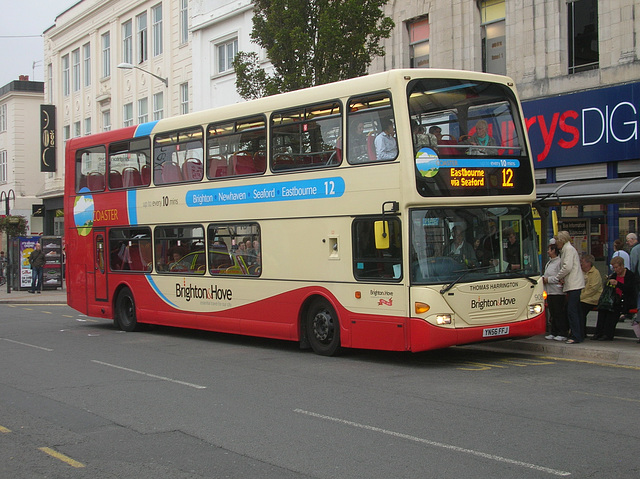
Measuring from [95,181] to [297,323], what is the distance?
7.53m

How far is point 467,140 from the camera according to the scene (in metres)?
11.2

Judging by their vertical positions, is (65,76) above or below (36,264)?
above

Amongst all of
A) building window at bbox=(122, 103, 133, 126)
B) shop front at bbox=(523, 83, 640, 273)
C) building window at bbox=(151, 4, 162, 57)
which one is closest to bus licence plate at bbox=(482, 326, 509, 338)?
shop front at bbox=(523, 83, 640, 273)

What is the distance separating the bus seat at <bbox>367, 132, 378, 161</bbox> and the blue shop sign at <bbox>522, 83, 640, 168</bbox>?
8943mm

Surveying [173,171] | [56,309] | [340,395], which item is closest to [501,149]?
[340,395]

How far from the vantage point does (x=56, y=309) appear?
82.3 ft

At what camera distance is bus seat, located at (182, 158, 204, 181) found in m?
14.8

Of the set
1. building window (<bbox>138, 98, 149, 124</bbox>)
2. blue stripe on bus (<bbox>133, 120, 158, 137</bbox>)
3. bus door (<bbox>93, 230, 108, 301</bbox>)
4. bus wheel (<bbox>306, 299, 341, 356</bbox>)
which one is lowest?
bus wheel (<bbox>306, 299, 341, 356</bbox>)

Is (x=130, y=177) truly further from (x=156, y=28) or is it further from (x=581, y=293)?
(x=156, y=28)

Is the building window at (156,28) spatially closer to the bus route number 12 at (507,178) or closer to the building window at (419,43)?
the building window at (419,43)

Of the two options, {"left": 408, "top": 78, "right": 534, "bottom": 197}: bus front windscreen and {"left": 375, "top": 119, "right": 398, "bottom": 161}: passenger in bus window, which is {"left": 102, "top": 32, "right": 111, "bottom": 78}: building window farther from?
{"left": 408, "top": 78, "right": 534, "bottom": 197}: bus front windscreen

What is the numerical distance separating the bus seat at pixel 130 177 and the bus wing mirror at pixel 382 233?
23.5 feet

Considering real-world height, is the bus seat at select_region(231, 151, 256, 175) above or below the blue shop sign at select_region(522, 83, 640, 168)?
below

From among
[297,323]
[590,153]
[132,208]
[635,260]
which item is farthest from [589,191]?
[132,208]
